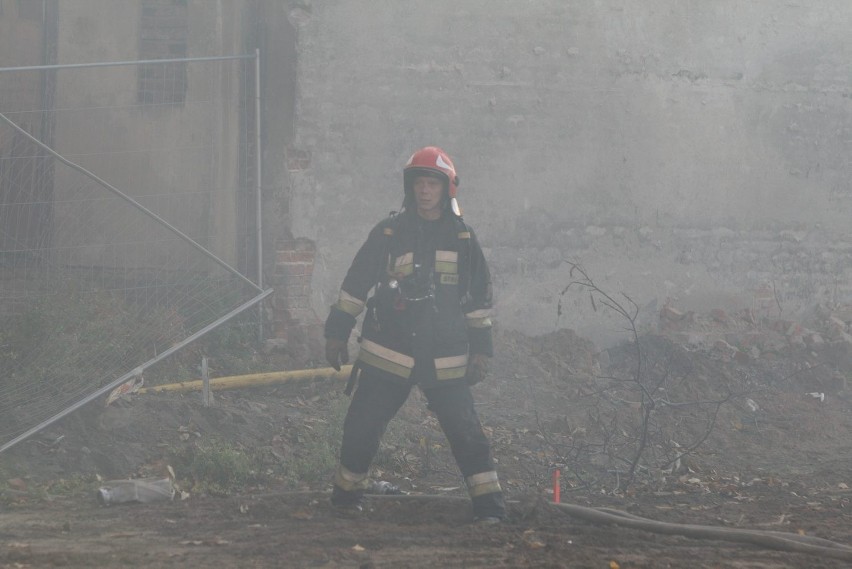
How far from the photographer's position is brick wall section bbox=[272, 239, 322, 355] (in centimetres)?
888

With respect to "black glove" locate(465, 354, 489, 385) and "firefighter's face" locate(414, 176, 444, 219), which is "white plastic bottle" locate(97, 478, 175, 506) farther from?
"firefighter's face" locate(414, 176, 444, 219)

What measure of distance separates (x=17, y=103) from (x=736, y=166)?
7186mm

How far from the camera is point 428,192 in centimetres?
516

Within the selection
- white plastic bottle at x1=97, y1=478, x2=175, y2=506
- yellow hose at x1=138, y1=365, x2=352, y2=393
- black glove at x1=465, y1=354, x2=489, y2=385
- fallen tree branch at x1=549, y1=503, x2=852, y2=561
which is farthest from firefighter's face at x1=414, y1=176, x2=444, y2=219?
yellow hose at x1=138, y1=365, x2=352, y2=393

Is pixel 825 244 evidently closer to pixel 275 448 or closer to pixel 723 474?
pixel 723 474

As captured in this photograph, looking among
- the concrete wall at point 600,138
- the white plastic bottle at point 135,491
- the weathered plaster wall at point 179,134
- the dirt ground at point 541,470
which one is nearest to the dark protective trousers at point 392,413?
the dirt ground at point 541,470

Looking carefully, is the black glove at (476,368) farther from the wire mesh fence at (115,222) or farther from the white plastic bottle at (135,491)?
the wire mesh fence at (115,222)

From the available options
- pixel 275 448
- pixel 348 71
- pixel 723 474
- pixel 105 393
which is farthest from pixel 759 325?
pixel 105 393

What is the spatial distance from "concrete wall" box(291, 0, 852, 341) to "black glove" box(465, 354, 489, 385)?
3997 mm

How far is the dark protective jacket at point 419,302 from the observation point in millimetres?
5090

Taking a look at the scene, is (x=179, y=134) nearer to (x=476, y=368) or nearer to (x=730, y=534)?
(x=476, y=368)

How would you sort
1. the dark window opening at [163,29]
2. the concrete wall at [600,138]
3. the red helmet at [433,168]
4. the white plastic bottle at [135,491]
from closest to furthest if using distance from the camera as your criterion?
the red helmet at [433,168] → the white plastic bottle at [135,491] → the concrete wall at [600,138] → the dark window opening at [163,29]

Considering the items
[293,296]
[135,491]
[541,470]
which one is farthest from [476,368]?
[293,296]

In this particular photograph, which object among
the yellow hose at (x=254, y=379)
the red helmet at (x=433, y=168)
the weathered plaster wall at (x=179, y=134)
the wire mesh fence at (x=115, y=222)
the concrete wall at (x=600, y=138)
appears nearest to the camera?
the red helmet at (x=433, y=168)
